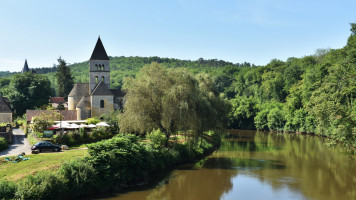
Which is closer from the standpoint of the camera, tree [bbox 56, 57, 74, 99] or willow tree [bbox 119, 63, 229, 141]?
willow tree [bbox 119, 63, 229, 141]

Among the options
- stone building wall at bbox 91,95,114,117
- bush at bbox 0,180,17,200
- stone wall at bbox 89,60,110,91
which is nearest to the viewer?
bush at bbox 0,180,17,200

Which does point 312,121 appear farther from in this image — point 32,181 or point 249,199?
point 32,181

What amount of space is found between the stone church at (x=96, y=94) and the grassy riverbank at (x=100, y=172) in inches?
825

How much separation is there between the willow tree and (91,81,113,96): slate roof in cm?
1772

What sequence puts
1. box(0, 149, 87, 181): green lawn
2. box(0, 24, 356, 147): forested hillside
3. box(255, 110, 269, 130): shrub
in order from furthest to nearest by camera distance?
1. box(255, 110, 269, 130): shrub
2. box(0, 24, 356, 147): forested hillside
3. box(0, 149, 87, 181): green lawn

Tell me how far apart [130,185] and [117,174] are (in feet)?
5.52

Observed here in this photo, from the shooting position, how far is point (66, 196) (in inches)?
816

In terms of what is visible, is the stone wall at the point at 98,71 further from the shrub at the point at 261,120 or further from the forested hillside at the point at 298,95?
the shrub at the point at 261,120

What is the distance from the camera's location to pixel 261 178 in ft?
91.6

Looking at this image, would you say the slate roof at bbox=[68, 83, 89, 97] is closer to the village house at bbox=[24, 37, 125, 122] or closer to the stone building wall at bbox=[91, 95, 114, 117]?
the village house at bbox=[24, 37, 125, 122]

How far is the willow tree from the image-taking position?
31312 mm

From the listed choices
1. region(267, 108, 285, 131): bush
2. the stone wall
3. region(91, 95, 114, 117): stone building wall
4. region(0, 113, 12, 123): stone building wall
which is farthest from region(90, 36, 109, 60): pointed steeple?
region(267, 108, 285, 131): bush

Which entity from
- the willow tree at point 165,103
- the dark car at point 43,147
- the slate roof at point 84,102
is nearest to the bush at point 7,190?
the dark car at point 43,147

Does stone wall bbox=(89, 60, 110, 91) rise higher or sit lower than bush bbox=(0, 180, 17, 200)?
higher
